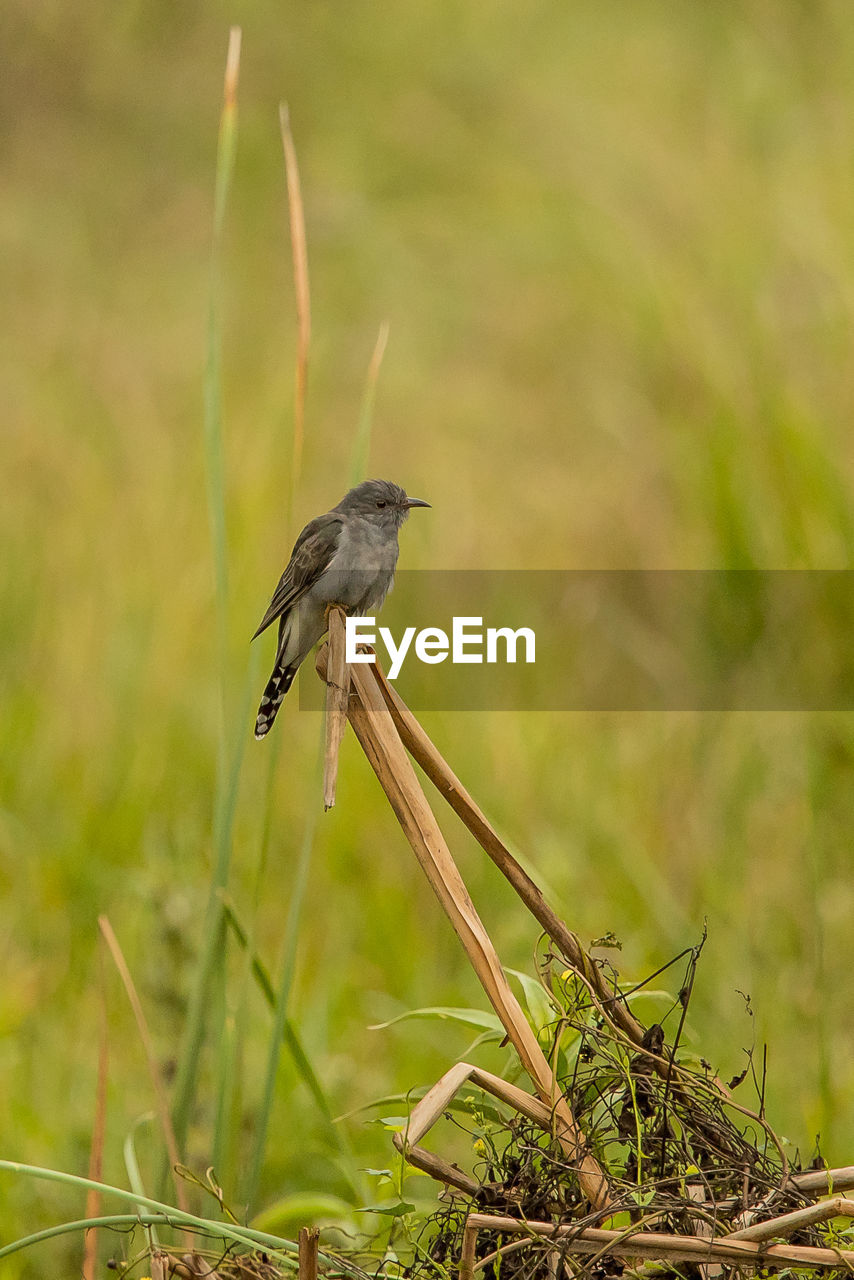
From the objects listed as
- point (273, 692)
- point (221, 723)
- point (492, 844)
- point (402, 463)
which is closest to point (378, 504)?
point (273, 692)

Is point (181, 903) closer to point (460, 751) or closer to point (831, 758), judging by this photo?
point (460, 751)

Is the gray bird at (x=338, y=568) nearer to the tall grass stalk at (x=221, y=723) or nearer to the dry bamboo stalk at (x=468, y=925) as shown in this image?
the tall grass stalk at (x=221, y=723)

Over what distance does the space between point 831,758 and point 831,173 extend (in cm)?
205

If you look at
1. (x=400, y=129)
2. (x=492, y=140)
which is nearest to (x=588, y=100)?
(x=492, y=140)

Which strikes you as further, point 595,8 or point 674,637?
point 595,8

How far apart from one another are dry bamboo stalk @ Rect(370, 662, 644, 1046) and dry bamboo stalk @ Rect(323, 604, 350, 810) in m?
0.03

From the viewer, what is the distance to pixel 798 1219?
718mm

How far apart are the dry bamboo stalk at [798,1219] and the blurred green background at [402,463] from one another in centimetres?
53

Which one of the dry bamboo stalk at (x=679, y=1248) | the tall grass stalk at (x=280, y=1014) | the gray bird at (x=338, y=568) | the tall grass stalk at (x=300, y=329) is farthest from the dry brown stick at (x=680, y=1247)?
the gray bird at (x=338, y=568)

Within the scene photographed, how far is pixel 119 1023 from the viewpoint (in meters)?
2.88

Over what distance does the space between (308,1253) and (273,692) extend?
2.73ft

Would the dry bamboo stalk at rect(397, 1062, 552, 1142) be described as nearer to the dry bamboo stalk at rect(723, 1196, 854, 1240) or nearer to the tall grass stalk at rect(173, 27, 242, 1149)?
the dry bamboo stalk at rect(723, 1196, 854, 1240)

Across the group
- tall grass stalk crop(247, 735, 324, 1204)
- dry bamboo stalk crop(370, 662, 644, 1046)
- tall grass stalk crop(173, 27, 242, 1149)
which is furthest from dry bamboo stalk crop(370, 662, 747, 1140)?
tall grass stalk crop(173, 27, 242, 1149)

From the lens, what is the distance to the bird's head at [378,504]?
1.48m
